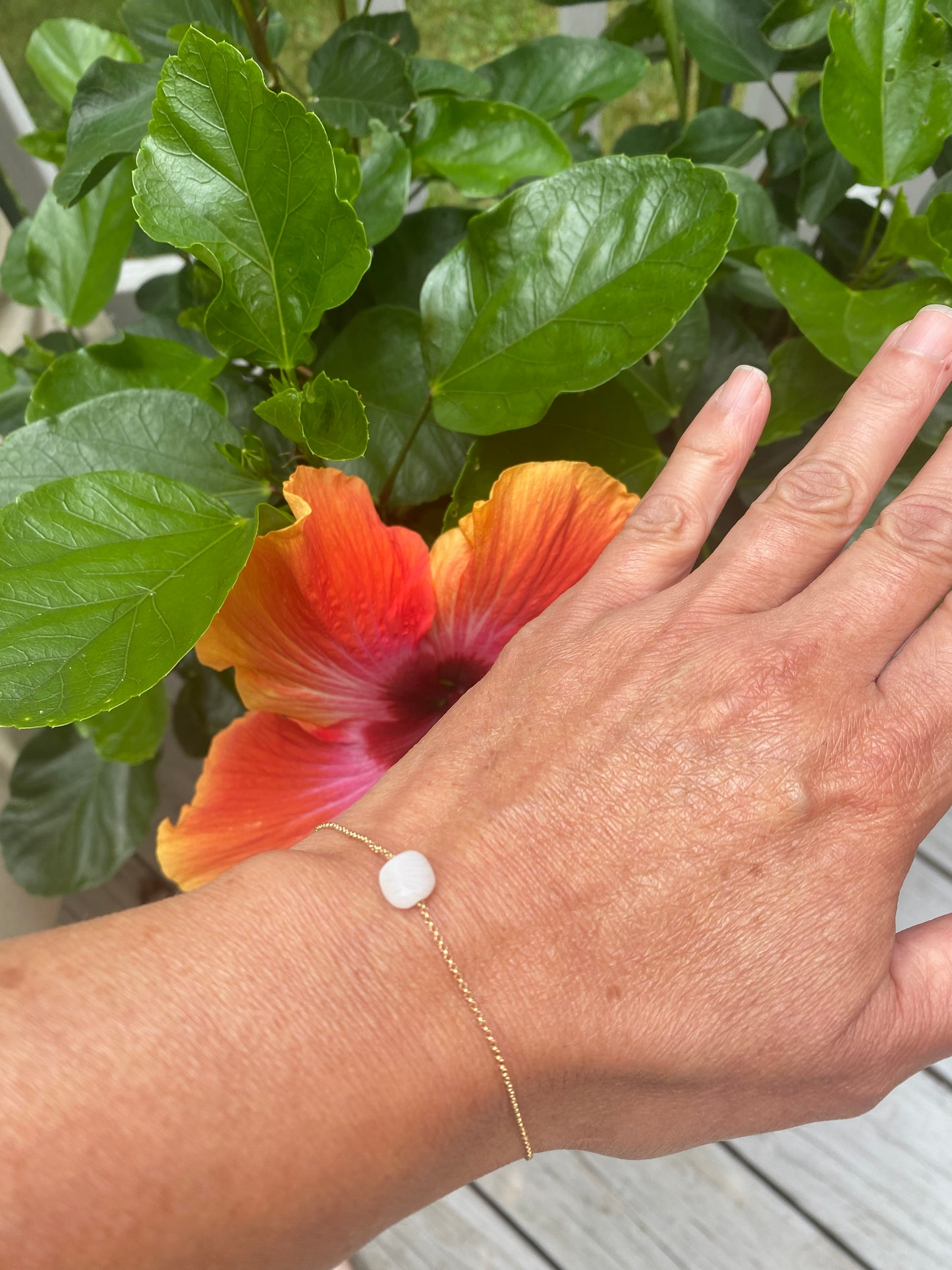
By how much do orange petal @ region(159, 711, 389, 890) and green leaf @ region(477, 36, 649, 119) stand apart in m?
0.55

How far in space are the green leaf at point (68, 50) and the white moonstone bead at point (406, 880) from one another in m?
0.77

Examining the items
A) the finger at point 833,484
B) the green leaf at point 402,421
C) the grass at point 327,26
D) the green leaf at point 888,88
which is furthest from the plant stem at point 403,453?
the grass at point 327,26

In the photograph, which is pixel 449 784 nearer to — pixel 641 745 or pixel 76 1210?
pixel 641 745

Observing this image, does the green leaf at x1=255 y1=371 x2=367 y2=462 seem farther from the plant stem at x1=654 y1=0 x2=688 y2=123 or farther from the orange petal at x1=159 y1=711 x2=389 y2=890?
the plant stem at x1=654 y1=0 x2=688 y2=123

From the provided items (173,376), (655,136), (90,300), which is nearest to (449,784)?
(173,376)

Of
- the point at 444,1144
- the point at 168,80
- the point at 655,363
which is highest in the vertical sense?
the point at 168,80

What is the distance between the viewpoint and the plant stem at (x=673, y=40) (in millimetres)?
781

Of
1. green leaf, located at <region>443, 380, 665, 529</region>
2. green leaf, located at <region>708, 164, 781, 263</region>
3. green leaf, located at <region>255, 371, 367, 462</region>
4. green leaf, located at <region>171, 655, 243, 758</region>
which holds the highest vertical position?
green leaf, located at <region>708, 164, 781, 263</region>

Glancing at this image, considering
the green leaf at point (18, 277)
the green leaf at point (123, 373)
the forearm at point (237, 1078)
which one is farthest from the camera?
the green leaf at point (18, 277)

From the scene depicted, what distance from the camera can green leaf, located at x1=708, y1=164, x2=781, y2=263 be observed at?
2.07ft

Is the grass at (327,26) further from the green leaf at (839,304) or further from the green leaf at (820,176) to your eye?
the green leaf at (839,304)

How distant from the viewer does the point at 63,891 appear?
956mm

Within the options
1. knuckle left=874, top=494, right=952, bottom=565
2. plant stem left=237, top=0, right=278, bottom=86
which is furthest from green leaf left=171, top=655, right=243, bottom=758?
knuckle left=874, top=494, right=952, bottom=565

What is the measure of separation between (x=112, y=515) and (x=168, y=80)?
0.23 metres
